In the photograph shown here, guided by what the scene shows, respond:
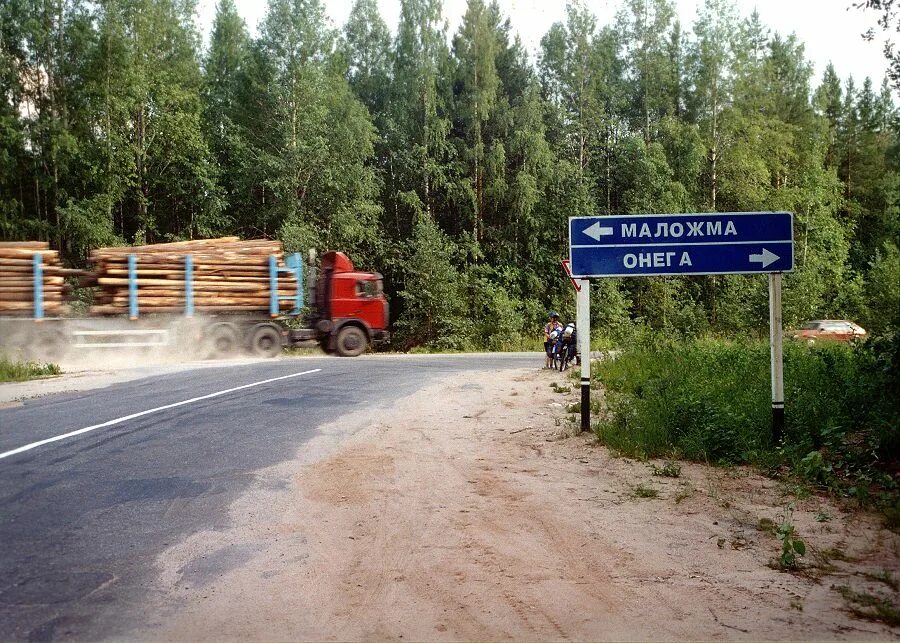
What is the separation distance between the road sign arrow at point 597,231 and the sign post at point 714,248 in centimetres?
1

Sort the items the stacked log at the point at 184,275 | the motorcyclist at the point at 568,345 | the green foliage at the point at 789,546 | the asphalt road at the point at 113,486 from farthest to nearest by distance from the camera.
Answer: the motorcyclist at the point at 568,345, the stacked log at the point at 184,275, the green foliage at the point at 789,546, the asphalt road at the point at 113,486

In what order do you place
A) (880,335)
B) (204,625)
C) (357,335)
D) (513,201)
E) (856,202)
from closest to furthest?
(204,625), (880,335), (357,335), (513,201), (856,202)

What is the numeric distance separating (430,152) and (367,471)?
3402cm

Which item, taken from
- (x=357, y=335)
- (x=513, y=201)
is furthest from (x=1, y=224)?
(x=513, y=201)

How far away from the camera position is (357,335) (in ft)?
74.7

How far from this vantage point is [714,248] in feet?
29.2

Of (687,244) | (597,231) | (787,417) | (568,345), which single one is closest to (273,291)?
(597,231)

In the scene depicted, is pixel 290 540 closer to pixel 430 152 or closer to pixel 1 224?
pixel 1 224

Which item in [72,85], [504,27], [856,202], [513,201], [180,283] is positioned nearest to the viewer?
[180,283]

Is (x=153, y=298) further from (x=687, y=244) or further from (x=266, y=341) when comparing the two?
(x=266, y=341)

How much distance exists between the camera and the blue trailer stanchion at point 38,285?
10641 millimetres

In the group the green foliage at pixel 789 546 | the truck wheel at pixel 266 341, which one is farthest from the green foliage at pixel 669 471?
the truck wheel at pixel 266 341

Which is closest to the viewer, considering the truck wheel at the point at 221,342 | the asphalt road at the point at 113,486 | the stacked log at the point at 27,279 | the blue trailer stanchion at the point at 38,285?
the asphalt road at the point at 113,486

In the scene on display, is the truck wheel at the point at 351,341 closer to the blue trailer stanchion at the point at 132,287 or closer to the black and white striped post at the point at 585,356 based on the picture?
the blue trailer stanchion at the point at 132,287
